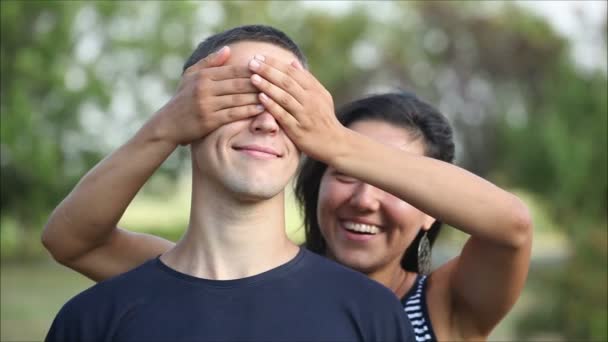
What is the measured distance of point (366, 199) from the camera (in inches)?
117

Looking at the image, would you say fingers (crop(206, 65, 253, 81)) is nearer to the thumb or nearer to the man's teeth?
the thumb

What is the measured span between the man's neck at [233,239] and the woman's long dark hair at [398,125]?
0.97m

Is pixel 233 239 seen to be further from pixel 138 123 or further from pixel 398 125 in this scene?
pixel 138 123

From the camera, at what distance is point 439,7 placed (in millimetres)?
32781

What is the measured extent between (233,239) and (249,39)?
50 cm

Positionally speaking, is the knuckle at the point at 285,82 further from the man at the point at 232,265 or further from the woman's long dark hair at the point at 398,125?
the woman's long dark hair at the point at 398,125

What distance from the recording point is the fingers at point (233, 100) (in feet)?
7.24

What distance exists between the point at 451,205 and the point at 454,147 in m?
1.07

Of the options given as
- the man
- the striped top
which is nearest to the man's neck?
the man

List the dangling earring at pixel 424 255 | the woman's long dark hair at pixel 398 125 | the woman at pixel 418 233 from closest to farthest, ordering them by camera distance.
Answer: the woman at pixel 418 233
the woman's long dark hair at pixel 398 125
the dangling earring at pixel 424 255

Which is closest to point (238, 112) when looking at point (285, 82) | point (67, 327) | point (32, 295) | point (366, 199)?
point (285, 82)

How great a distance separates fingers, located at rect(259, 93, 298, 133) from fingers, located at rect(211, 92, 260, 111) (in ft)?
0.09

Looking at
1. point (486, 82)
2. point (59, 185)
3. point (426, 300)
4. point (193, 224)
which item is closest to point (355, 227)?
point (426, 300)

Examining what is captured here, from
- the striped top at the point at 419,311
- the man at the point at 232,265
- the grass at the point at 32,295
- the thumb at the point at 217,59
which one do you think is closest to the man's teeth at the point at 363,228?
the striped top at the point at 419,311
